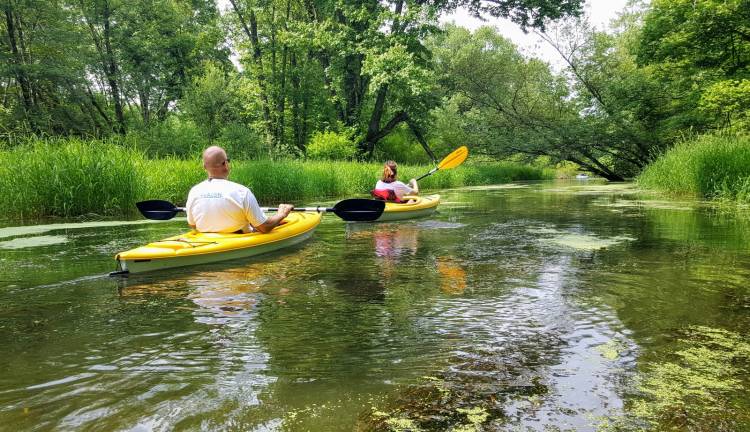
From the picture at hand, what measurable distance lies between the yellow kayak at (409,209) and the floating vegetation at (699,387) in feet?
18.2

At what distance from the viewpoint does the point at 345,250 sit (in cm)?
523

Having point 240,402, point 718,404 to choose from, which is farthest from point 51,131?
point 718,404

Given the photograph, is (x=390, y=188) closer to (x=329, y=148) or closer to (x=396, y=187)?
(x=396, y=187)

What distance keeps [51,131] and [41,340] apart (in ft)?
60.4

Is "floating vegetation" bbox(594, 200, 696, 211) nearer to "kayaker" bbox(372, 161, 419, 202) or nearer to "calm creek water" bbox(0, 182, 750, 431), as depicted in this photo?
"calm creek water" bbox(0, 182, 750, 431)

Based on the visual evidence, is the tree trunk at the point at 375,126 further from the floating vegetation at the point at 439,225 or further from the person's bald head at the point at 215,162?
the person's bald head at the point at 215,162

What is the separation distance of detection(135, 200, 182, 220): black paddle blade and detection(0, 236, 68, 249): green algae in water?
88 centimetres

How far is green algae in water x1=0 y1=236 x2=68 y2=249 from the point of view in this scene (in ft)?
16.6

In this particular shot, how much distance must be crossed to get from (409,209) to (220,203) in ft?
13.3

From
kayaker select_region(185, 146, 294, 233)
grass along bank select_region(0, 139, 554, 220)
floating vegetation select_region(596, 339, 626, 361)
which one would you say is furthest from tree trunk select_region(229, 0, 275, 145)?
floating vegetation select_region(596, 339, 626, 361)

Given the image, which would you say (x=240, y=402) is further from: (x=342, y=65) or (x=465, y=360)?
(x=342, y=65)

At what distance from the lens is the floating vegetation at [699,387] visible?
157 cm

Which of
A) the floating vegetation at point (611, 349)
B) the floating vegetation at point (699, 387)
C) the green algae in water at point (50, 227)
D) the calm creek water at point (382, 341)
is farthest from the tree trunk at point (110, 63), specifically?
the floating vegetation at point (699, 387)

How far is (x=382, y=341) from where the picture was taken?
7.91 feet
